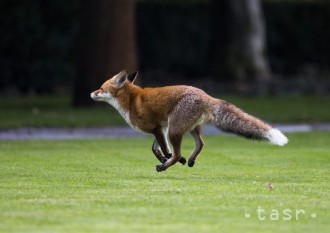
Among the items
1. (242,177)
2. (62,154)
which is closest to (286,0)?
(62,154)

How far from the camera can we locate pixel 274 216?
10.1m

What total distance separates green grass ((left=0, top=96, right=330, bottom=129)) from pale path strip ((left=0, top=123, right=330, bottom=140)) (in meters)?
0.45

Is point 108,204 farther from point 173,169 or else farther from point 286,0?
point 286,0

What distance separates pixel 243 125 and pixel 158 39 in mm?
21359

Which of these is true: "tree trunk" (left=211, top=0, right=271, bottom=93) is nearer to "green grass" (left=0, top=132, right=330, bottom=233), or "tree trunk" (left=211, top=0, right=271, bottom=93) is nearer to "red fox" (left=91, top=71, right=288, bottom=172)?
"green grass" (left=0, top=132, right=330, bottom=233)

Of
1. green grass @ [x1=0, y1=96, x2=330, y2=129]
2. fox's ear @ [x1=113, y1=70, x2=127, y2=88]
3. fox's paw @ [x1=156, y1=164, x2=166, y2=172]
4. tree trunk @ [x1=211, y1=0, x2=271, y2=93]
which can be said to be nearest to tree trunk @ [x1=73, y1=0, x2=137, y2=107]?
green grass @ [x1=0, y1=96, x2=330, y2=129]

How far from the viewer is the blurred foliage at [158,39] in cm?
3070

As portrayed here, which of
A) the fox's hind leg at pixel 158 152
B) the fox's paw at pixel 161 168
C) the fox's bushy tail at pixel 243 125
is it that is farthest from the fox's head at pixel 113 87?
the fox's bushy tail at pixel 243 125

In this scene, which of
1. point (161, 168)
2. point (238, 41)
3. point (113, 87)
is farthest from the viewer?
point (238, 41)

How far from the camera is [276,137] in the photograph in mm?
12477

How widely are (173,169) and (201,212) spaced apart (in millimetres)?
4286

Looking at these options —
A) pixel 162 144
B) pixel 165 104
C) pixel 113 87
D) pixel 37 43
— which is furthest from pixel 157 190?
pixel 37 43

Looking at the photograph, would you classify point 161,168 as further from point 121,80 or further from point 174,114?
point 121,80

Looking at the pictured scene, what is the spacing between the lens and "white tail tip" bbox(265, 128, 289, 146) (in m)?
12.4
